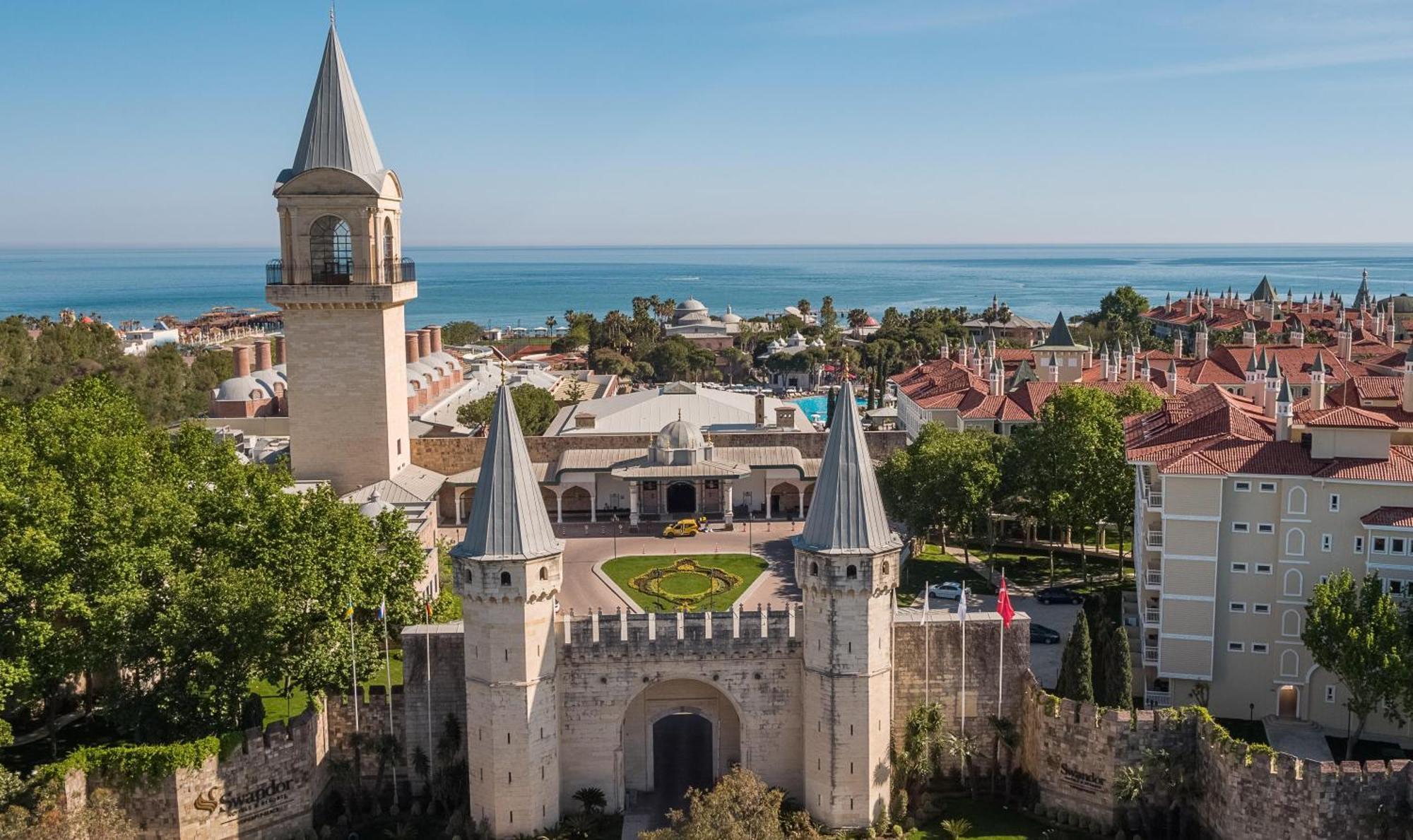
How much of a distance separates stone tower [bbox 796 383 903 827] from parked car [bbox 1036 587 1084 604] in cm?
1835

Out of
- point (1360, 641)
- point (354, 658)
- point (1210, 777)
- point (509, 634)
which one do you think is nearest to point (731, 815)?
point (509, 634)

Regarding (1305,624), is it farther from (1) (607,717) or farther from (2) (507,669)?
(2) (507,669)

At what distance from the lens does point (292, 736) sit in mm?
30625

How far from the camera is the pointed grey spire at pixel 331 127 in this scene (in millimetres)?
48906

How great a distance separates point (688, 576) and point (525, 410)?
2675 cm

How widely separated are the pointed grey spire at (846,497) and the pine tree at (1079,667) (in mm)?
6351

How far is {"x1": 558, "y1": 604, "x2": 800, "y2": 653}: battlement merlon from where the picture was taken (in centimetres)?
3039

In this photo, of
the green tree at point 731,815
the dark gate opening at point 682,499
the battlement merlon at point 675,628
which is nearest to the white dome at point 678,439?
the dark gate opening at point 682,499

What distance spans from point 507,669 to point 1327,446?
76.7 ft

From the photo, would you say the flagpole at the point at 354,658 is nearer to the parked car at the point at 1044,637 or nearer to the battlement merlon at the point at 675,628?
the battlement merlon at the point at 675,628

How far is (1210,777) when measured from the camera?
2972 centimetres

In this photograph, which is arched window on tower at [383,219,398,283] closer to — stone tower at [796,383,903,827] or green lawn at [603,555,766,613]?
green lawn at [603,555,766,613]

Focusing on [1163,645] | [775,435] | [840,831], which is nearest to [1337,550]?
[1163,645]

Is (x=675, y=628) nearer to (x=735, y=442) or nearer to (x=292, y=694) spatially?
(x=292, y=694)
